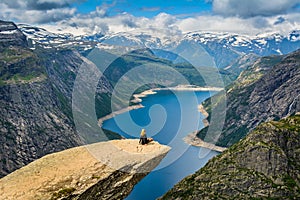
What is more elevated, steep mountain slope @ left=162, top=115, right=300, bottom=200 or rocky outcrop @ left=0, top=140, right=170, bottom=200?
rocky outcrop @ left=0, top=140, right=170, bottom=200

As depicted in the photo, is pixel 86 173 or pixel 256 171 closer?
pixel 86 173

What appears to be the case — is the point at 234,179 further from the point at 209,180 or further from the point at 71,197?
the point at 71,197

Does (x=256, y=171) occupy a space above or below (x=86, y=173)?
below

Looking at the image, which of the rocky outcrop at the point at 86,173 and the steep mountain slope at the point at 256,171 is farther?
the steep mountain slope at the point at 256,171

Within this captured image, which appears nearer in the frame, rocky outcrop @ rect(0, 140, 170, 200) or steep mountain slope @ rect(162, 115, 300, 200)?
rocky outcrop @ rect(0, 140, 170, 200)

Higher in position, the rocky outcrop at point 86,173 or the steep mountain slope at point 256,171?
the rocky outcrop at point 86,173
